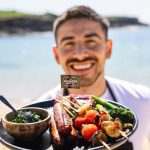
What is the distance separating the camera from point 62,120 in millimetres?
2525

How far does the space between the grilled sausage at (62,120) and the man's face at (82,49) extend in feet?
4.62

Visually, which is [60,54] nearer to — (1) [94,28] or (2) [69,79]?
(1) [94,28]

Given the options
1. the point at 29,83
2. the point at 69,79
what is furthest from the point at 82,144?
the point at 29,83

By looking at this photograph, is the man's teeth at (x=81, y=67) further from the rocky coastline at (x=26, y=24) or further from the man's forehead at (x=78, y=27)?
the rocky coastline at (x=26, y=24)

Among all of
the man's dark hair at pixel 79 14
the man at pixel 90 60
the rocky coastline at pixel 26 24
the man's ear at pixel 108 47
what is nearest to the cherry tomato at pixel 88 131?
the man at pixel 90 60

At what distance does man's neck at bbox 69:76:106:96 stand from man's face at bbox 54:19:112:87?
0.17ft

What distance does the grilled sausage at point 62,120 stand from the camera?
95.5 inches

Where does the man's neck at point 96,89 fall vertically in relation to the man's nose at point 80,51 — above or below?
below

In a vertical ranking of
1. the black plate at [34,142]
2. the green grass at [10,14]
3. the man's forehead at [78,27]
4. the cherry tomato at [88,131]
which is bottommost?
the green grass at [10,14]

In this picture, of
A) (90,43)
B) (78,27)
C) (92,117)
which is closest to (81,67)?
(90,43)

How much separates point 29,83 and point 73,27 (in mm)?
16245

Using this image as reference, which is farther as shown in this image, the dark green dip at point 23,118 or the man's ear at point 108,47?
the man's ear at point 108,47

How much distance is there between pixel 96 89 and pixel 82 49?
1.73 ft

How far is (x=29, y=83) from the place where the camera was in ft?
66.9
